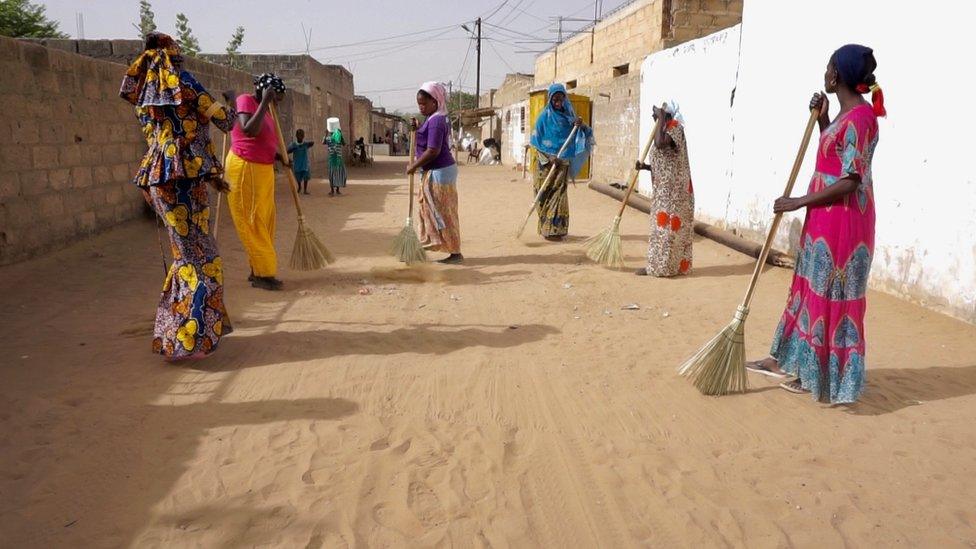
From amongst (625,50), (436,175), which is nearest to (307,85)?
(625,50)

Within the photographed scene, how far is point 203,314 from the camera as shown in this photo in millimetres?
3834

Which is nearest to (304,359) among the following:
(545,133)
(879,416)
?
(879,416)

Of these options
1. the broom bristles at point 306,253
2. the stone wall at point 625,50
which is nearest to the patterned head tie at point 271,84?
the broom bristles at point 306,253

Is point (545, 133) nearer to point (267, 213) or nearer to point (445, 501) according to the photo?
point (267, 213)

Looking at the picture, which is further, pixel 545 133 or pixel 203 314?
pixel 545 133

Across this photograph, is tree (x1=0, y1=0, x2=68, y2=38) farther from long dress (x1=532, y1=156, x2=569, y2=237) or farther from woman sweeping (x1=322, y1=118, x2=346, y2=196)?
long dress (x1=532, y1=156, x2=569, y2=237)

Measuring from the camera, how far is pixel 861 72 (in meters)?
3.13

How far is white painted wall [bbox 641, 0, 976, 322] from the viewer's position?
4.93 meters

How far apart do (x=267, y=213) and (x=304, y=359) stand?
70.7 inches

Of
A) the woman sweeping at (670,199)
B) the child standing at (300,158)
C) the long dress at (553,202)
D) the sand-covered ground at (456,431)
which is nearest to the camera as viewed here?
the sand-covered ground at (456,431)

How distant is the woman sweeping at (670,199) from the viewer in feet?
19.9

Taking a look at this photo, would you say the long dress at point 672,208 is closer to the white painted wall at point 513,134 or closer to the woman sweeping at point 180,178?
the woman sweeping at point 180,178

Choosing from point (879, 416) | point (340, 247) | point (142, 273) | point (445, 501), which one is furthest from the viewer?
point (340, 247)

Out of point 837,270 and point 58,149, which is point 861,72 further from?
point 58,149
